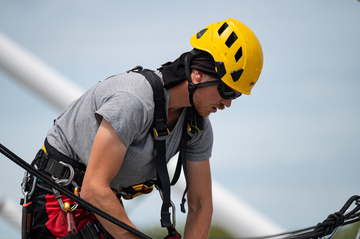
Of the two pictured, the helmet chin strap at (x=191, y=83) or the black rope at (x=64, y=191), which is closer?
the black rope at (x=64, y=191)

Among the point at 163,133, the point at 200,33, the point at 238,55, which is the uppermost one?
the point at 200,33

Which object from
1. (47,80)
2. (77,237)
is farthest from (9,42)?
(77,237)

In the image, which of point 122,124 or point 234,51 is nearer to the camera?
point 122,124

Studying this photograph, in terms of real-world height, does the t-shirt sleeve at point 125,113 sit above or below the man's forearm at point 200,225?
above

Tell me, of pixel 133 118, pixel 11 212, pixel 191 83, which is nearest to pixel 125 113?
pixel 133 118

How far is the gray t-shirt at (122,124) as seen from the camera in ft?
6.57

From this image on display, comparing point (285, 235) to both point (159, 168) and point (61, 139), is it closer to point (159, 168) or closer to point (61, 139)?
point (159, 168)

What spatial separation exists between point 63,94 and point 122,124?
4.74 ft

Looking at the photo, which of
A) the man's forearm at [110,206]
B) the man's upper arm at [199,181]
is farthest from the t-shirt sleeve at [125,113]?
the man's upper arm at [199,181]

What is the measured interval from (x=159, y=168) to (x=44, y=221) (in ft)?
2.66

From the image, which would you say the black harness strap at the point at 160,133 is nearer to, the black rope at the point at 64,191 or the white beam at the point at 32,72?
the black rope at the point at 64,191

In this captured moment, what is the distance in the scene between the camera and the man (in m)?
2.05

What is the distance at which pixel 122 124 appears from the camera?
196cm

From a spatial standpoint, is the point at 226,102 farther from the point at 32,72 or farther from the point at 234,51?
the point at 32,72
